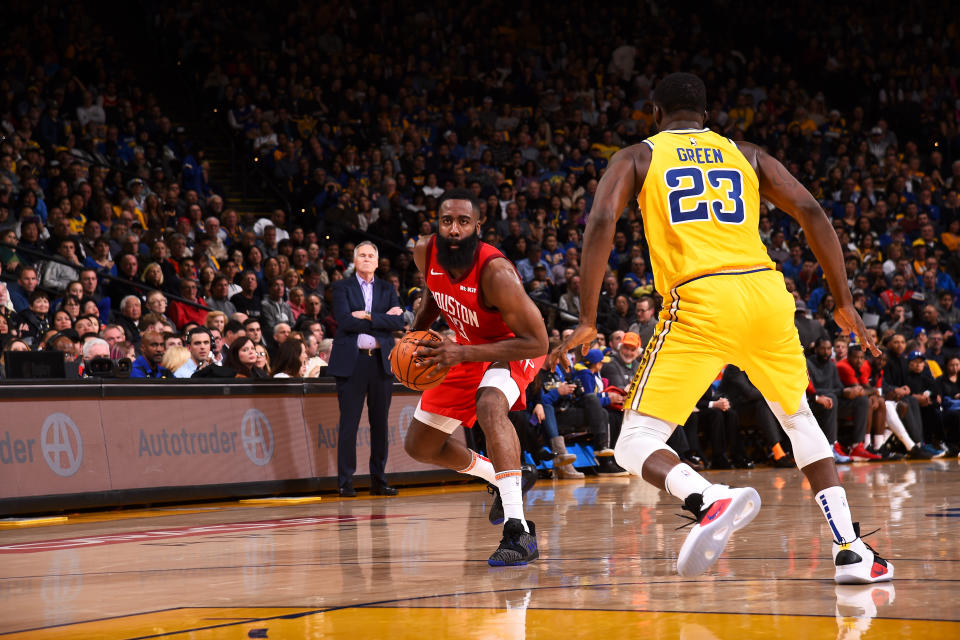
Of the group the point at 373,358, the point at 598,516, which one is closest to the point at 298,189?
the point at 373,358

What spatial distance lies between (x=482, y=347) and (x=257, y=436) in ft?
17.4

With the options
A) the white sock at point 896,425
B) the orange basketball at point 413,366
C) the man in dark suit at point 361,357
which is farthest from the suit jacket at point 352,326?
the white sock at point 896,425

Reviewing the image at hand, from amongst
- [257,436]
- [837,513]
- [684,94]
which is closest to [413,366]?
[684,94]

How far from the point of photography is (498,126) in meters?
20.2

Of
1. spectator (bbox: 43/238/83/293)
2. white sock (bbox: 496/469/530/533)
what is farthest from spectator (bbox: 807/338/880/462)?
white sock (bbox: 496/469/530/533)

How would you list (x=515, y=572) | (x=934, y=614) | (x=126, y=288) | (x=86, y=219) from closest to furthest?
(x=934, y=614) < (x=515, y=572) < (x=126, y=288) < (x=86, y=219)

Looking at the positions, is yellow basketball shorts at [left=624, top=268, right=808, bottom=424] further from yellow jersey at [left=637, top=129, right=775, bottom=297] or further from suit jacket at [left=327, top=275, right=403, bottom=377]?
suit jacket at [left=327, top=275, right=403, bottom=377]

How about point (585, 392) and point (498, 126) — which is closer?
point (585, 392)

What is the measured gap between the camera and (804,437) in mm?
A: 4422

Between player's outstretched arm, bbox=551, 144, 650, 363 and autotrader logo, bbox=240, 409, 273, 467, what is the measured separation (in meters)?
6.22

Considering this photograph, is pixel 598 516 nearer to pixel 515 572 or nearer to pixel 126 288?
pixel 515 572

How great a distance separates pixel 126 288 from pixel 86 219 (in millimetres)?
1522

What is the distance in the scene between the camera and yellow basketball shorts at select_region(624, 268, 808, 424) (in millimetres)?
4289

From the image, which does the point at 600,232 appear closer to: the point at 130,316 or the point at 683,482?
the point at 683,482
